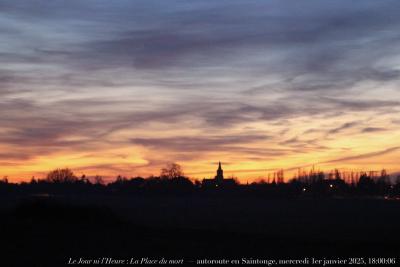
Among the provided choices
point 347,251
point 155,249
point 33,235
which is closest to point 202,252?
point 155,249

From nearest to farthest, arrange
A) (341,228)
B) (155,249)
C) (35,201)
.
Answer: (155,249), (341,228), (35,201)

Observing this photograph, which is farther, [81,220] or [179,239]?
[81,220]

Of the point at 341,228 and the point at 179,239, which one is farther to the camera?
the point at 341,228

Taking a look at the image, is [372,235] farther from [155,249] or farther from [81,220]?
[81,220]

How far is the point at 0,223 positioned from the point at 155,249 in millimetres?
16962

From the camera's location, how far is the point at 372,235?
4578cm

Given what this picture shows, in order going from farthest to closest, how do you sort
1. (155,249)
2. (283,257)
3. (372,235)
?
(372,235)
(155,249)
(283,257)

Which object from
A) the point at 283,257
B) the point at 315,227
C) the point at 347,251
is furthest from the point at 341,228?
the point at 283,257

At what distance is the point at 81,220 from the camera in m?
54.1

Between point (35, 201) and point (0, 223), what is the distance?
16391 mm

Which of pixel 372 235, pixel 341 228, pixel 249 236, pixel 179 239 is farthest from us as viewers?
pixel 341 228

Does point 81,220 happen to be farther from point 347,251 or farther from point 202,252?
point 347,251

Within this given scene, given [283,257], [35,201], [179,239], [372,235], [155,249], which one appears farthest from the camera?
[35,201]

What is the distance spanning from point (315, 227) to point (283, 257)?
23875 millimetres
